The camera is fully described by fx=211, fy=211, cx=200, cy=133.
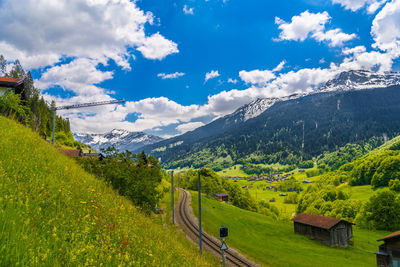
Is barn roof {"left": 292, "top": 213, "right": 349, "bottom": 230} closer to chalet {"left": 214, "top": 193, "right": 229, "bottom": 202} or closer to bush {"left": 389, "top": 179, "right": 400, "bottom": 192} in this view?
chalet {"left": 214, "top": 193, "right": 229, "bottom": 202}

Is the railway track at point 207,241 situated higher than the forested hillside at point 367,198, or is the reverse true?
the railway track at point 207,241

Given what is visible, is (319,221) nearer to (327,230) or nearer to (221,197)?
(327,230)

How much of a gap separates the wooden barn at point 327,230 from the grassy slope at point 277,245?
1889 millimetres

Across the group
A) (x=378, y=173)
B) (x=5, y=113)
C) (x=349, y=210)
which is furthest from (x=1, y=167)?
(x=378, y=173)

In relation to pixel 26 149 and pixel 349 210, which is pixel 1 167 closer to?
pixel 26 149

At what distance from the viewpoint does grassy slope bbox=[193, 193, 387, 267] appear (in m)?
40.3

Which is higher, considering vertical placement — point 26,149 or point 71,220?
point 26,149

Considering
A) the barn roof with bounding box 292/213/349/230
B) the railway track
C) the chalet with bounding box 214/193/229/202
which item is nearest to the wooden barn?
the barn roof with bounding box 292/213/349/230

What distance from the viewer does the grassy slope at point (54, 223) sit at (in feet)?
15.5

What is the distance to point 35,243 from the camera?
5.09m

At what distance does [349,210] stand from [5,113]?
415ft

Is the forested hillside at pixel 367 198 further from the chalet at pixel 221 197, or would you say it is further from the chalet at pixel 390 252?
the chalet at pixel 390 252

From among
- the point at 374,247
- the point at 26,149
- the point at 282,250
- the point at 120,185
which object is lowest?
the point at 374,247

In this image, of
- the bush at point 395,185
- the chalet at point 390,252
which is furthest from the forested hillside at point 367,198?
the chalet at point 390,252
